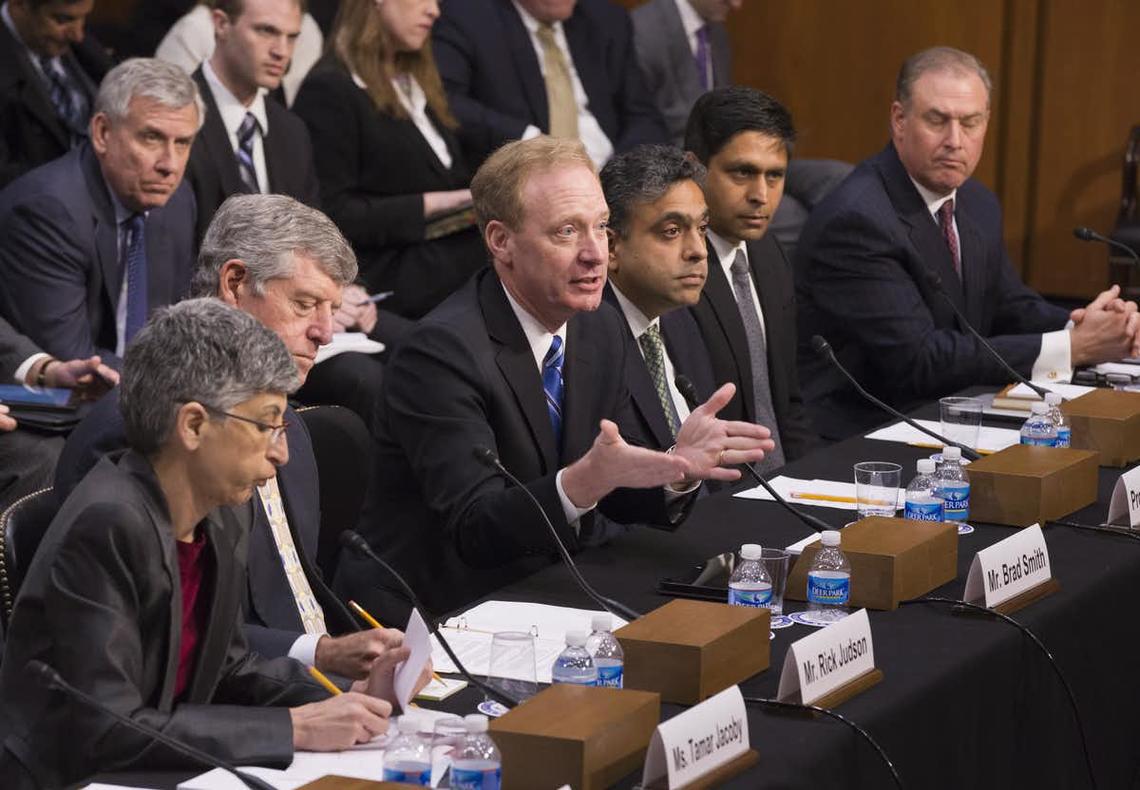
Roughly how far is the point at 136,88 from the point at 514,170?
156 centimetres

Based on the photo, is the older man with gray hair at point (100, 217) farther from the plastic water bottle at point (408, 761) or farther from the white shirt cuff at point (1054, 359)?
the plastic water bottle at point (408, 761)

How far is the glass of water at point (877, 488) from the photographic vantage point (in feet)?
10.3

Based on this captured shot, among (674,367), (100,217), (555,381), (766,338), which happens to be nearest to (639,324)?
(674,367)

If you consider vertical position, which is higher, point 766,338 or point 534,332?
point 534,332

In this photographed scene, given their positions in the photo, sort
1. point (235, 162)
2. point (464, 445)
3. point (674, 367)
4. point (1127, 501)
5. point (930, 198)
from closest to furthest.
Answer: point (464, 445), point (1127, 501), point (674, 367), point (930, 198), point (235, 162)

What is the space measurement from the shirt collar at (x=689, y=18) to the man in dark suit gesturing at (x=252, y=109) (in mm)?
2054

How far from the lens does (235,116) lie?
5414mm

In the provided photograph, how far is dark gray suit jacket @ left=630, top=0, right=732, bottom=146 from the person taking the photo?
23.2 ft

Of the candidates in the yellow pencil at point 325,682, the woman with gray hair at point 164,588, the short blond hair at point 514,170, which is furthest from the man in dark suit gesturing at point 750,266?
the woman with gray hair at point 164,588

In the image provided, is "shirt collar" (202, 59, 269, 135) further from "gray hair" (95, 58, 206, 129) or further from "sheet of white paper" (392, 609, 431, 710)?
"sheet of white paper" (392, 609, 431, 710)

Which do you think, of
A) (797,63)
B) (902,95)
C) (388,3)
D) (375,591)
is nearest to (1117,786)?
(375,591)

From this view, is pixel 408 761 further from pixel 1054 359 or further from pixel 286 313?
pixel 1054 359

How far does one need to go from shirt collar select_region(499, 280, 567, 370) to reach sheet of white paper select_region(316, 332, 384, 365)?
5.42 feet

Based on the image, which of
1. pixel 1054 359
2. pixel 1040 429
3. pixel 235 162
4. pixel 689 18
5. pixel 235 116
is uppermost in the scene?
pixel 689 18
